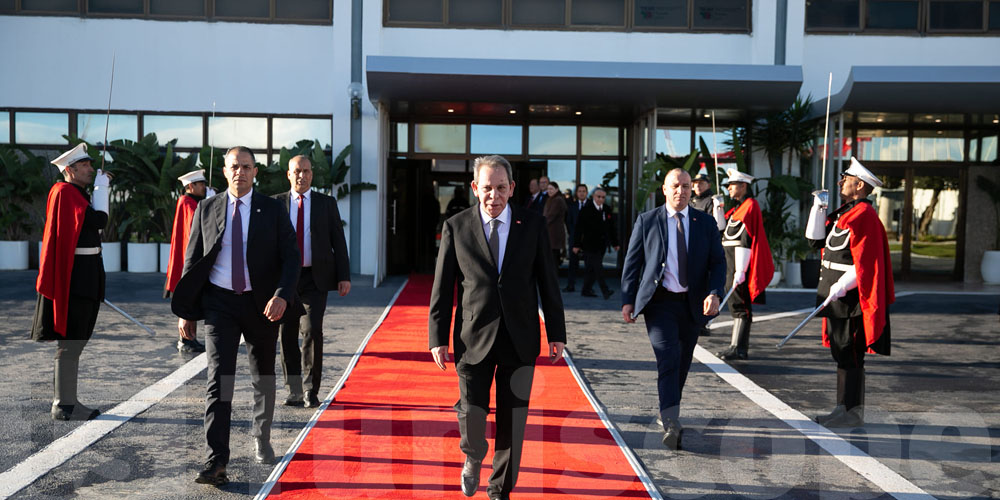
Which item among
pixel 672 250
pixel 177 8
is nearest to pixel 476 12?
pixel 177 8

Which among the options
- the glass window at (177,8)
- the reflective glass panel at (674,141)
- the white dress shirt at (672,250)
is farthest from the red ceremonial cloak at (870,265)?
the glass window at (177,8)

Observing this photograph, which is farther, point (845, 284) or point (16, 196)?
point (16, 196)

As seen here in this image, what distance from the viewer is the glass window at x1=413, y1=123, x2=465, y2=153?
17.8 meters

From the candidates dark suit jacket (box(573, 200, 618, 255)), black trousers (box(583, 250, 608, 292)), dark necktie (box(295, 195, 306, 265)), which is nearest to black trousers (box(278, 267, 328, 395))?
dark necktie (box(295, 195, 306, 265))

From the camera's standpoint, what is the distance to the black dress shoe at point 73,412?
5.73 meters

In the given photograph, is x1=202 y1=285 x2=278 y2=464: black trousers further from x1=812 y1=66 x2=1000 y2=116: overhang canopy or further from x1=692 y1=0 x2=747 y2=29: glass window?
x1=692 y1=0 x2=747 y2=29: glass window

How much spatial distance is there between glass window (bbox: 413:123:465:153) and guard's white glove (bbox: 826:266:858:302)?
1242cm

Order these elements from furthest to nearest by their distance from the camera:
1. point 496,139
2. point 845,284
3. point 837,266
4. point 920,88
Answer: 1. point 496,139
2. point 920,88
3. point 837,266
4. point 845,284

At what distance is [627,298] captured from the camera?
5766 millimetres

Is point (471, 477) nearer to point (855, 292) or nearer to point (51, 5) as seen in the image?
point (855, 292)

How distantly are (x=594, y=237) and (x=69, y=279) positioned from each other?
8.94 m

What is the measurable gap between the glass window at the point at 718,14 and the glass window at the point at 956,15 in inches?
155

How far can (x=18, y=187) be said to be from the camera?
16484 millimetres

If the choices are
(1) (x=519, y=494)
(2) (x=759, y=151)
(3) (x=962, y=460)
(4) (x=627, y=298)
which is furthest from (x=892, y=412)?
(2) (x=759, y=151)
